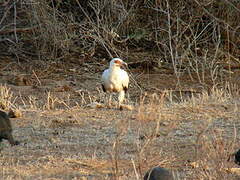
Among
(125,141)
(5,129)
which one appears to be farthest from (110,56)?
(5,129)

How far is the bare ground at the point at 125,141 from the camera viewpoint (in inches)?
219

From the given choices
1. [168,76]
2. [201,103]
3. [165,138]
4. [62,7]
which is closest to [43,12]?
[62,7]

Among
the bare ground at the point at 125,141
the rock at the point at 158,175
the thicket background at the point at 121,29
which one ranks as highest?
the thicket background at the point at 121,29

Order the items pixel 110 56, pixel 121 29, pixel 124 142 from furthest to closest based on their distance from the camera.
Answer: pixel 121 29, pixel 110 56, pixel 124 142

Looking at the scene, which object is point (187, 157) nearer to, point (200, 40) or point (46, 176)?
point (46, 176)

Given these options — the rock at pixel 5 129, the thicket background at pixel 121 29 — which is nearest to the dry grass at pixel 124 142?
the rock at pixel 5 129

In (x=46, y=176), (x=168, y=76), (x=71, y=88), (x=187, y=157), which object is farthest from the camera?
(x=168, y=76)

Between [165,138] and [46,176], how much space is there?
1.87 m

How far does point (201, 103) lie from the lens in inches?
346

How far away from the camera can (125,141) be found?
6887mm

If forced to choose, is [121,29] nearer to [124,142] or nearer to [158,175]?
[124,142]

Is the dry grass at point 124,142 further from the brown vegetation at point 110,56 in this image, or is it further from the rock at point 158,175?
the rock at point 158,175

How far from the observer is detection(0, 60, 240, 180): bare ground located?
219 inches

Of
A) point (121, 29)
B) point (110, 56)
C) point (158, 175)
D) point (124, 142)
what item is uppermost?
point (121, 29)
